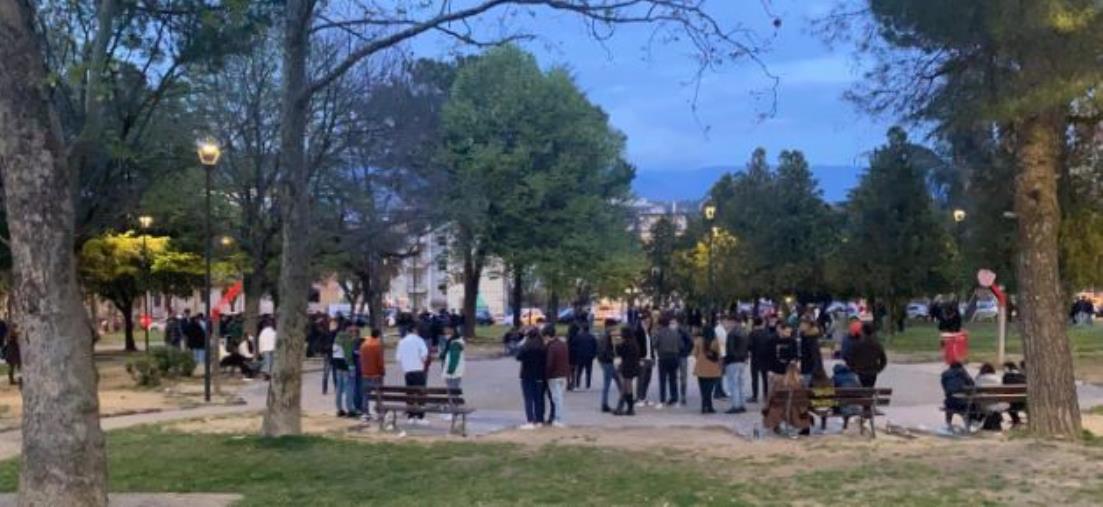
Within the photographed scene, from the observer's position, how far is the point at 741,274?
218 ft

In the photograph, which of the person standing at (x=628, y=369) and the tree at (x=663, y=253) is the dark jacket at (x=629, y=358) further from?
the tree at (x=663, y=253)

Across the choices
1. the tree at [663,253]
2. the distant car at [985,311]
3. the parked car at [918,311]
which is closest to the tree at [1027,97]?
the distant car at [985,311]

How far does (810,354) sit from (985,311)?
66.3 m

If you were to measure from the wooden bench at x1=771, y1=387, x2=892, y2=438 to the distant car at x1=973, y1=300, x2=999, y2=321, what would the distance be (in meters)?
63.9

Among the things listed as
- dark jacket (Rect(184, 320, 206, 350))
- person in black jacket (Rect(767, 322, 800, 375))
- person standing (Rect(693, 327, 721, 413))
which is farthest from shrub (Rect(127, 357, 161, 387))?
person in black jacket (Rect(767, 322, 800, 375))

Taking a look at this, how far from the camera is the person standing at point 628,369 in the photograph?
20.1 m

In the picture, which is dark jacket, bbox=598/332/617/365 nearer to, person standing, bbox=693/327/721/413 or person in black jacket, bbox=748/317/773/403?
person standing, bbox=693/327/721/413

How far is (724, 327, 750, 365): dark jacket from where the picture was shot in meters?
20.5

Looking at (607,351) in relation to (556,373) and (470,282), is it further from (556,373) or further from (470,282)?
(470,282)

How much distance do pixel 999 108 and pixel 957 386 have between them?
4.23 metres

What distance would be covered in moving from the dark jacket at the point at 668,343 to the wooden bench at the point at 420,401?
426 centimetres

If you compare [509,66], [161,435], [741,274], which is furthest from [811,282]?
[161,435]

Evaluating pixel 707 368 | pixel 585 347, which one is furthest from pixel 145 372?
pixel 707 368

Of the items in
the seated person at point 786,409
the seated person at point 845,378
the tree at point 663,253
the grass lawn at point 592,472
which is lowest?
the grass lawn at point 592,472
